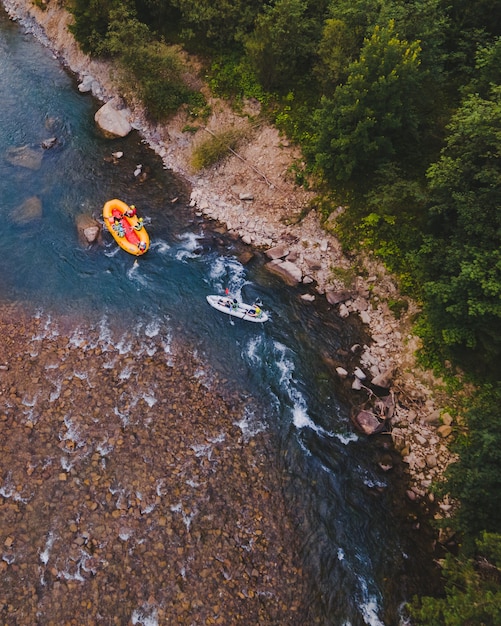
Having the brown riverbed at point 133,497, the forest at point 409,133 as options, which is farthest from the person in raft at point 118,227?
the forest at point 409,133

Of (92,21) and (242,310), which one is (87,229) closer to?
(242,310)

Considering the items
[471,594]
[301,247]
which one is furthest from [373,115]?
[471,594]

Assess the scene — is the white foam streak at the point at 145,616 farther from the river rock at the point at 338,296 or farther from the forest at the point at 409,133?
the river rock at the point at 338,296

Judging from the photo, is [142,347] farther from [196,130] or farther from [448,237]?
[196,130]

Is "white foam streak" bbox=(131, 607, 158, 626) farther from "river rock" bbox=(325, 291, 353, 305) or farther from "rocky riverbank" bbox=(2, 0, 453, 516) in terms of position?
"river rock" bbox=(325, 291, 353, 305)

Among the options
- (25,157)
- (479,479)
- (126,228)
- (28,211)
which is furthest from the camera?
(25,157)

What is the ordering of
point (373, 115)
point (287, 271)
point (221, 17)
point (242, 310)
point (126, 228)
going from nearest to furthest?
point (373, 115), point (242, 310), point (287, 271), point (126, 228), point (221, 17)
